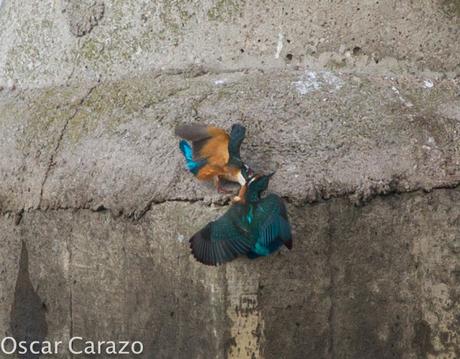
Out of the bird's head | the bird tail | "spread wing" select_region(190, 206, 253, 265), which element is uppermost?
the bird's head

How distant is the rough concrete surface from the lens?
114 inches

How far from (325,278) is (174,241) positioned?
475 mm

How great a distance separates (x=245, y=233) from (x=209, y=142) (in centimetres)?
34

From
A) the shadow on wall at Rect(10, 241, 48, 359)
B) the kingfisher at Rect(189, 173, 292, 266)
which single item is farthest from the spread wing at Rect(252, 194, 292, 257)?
the shadow on wall at Rect(10, 241, 48, 359)

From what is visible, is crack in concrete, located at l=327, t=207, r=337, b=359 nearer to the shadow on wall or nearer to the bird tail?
the bird tail

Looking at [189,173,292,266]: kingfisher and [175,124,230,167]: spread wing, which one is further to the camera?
[175,124,230,167]: spread wing

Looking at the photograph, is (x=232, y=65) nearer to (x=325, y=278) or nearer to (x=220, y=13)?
(x=220, y=13)

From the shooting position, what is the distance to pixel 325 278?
290 cm

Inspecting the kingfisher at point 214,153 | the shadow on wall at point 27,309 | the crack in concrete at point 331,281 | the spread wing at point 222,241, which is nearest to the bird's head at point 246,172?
the kingfisher at point 214,153

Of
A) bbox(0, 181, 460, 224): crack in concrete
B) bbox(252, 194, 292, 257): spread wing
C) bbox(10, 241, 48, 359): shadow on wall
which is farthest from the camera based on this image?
bbox(10, 241, 48, 359): shadow on wall

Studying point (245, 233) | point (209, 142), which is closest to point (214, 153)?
point (209, 142)

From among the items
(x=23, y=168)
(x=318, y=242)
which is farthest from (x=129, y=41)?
(x=318, y=242)

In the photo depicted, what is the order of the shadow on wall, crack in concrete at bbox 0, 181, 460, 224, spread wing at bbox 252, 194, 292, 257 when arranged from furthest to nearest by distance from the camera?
the shadow on wall, crack in concrete at bbox 0, 181, 460, 224, spread wing at bbox 252, 194, 292, 257

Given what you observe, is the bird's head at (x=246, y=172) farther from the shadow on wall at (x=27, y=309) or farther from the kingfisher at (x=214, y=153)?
the shadow on wall at (x=27, y=309)
